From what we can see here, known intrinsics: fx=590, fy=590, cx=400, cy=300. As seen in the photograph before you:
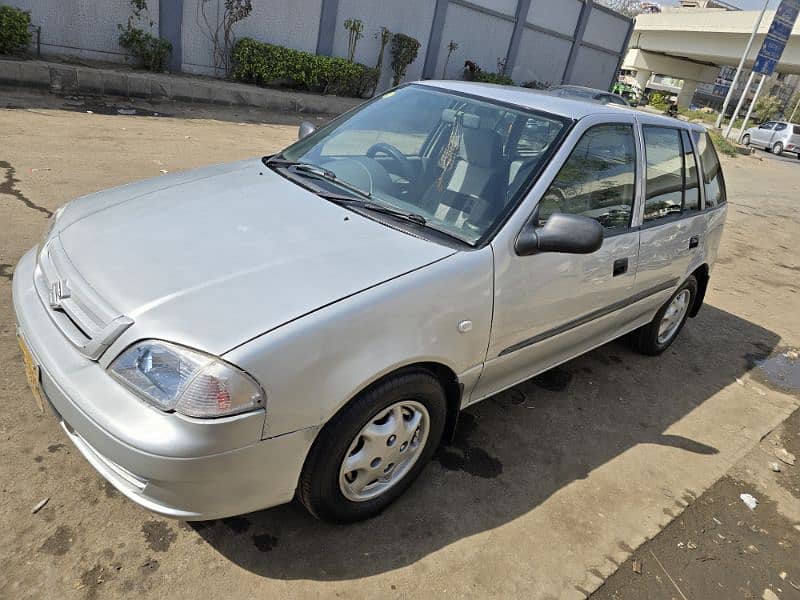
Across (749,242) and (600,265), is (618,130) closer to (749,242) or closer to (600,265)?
(600,265)

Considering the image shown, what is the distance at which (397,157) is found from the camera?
3062 millimetres

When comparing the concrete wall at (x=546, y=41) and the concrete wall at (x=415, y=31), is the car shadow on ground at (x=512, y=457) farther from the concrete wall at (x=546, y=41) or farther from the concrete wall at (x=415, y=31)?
the concrete wall at (x=546, y=41)

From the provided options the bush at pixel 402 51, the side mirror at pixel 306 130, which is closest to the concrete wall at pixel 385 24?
the bush at pixel 402 51

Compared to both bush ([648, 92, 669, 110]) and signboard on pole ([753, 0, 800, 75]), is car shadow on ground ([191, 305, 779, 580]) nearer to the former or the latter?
signboard on pole ([753, 0, 800, 75])

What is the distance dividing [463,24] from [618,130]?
16.3 meters

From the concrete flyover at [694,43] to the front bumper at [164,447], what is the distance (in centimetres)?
3973

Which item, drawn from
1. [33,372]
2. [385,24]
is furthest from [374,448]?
[385,24]

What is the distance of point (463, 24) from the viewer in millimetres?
17797

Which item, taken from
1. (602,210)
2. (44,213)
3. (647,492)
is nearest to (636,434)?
(647,492)

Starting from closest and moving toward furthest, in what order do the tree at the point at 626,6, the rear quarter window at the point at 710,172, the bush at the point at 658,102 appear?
the rear quarter window at the point at 710,172, the bush at the point at 658,102, the tree at the point at 626,6

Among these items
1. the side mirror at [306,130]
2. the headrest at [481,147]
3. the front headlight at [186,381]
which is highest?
the headrest at [481,147]

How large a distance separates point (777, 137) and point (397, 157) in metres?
32.4

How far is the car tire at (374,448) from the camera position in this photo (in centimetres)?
209

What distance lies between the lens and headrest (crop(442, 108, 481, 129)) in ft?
10.00
